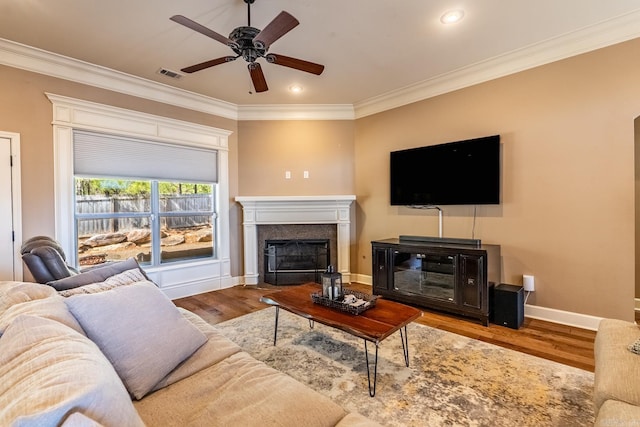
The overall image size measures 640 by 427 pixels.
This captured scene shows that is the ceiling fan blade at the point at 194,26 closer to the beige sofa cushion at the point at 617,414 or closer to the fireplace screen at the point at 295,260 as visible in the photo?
the beige sofa cushion at the point at 617,414

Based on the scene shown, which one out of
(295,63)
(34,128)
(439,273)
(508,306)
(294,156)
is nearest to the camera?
(295,63)

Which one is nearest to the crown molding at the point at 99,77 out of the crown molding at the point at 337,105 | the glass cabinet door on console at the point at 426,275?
the crown molding at the point at 337,105

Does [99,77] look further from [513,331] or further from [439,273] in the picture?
[513,331]

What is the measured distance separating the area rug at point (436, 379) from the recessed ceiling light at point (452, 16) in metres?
2.88

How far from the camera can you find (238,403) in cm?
115

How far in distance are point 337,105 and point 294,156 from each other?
1062 millimetres

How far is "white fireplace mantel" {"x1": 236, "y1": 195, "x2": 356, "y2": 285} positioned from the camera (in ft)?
15.3

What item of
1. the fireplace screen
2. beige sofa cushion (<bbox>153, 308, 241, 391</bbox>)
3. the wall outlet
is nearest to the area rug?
beige sofa cushion (<bbox>153, 308, 241, 391</bbox>)

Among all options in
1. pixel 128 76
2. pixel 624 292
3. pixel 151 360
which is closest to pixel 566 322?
pixel 624 292

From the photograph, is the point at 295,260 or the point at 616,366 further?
the point at 295,260

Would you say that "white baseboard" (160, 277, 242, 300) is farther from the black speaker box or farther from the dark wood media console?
the black speaker box

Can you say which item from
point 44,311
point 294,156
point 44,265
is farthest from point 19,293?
point 294,156

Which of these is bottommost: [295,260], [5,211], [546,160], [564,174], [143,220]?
[295,260]

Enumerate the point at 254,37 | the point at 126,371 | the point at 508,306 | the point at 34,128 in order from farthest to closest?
1. the point at 34,128
2. the point at 508,306
3. the point at 254,37
4. the point at 126,371
